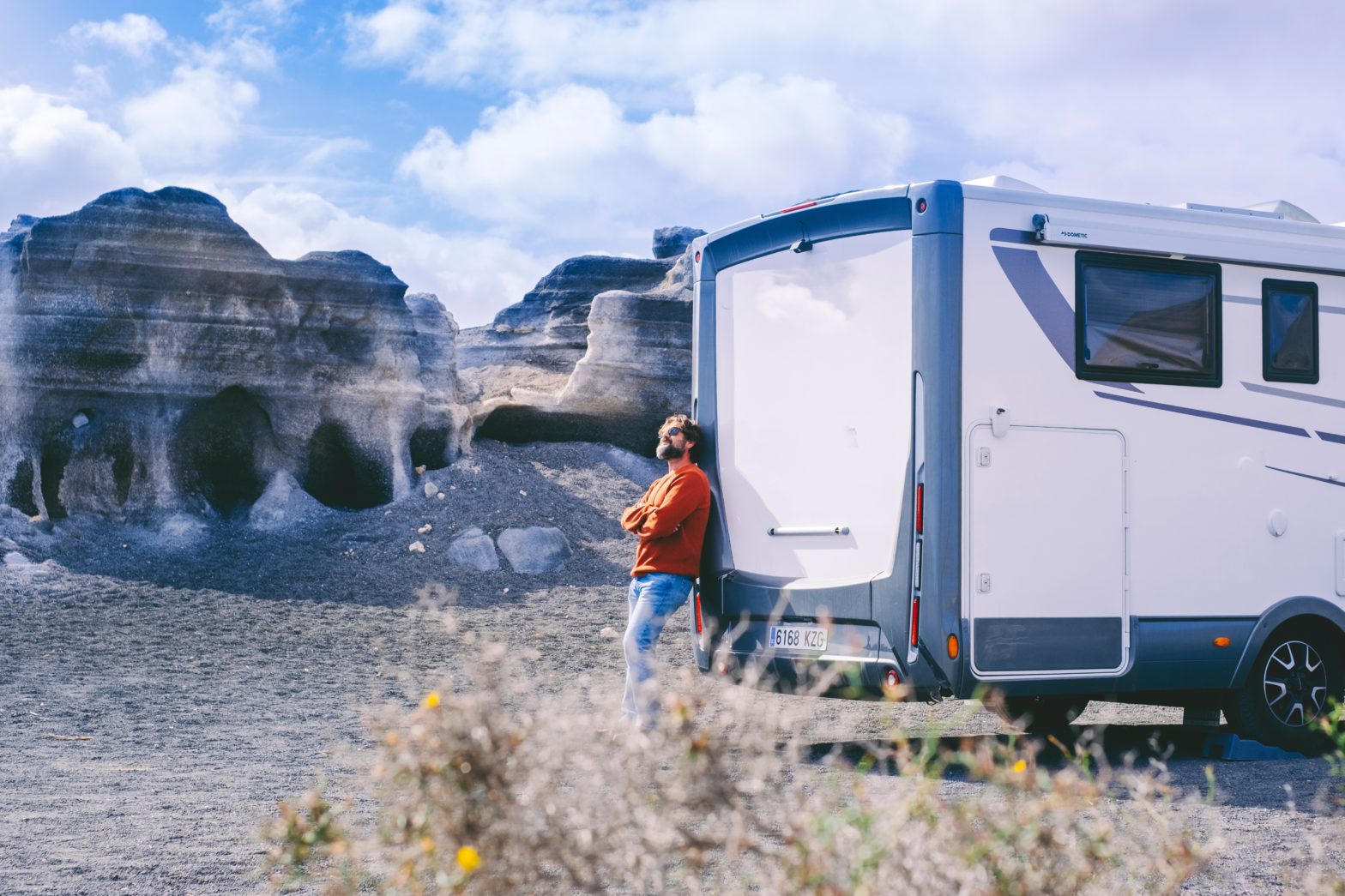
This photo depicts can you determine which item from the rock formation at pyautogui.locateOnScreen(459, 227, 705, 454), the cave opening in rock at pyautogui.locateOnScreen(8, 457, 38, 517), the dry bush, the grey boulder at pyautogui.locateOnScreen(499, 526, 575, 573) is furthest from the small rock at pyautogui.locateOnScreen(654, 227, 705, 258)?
the dry bush

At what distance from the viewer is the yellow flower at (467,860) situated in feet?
9.04

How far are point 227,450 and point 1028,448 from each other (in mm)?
Result: 13928

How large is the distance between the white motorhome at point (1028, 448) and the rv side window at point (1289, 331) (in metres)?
0.02

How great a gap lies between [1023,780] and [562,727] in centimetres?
102

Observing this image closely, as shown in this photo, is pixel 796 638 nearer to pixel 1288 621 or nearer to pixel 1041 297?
Answer: pixel 1041 297

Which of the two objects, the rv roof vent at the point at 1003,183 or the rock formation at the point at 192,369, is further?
the rock formation at the point at 192,369

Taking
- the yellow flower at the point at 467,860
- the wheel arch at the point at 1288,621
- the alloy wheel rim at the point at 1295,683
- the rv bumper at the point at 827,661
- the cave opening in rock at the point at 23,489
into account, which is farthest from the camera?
the cave opening in rock at the point at 23,489

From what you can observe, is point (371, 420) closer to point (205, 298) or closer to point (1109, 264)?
point (205, 298)

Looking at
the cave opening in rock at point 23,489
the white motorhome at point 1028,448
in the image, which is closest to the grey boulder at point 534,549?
the cave opening in rock at point 23,489

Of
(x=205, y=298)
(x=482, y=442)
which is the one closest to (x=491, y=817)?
(x=205, y=298)

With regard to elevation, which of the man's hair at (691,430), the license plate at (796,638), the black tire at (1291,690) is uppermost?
the man's hair at (691,430)

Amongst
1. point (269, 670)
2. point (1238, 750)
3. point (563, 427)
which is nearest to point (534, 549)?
point (563, 427)

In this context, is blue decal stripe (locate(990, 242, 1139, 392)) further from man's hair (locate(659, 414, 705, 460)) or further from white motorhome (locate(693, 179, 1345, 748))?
man's hair (locate(659, 414, 705, 460))

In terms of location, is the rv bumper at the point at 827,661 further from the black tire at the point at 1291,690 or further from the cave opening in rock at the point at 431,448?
the cave opening in rock at the point at 431,448
